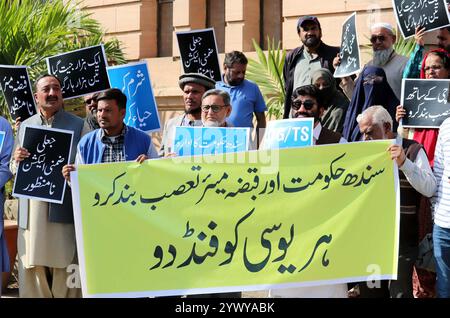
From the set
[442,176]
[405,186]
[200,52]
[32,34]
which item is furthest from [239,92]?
[32,34]

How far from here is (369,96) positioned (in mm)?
7746

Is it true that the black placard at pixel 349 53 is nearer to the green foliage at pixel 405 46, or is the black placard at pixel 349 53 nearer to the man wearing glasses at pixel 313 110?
the green foliage at pixel 405 46

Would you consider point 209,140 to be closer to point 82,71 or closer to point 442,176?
point 442,176

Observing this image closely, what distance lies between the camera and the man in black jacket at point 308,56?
8719 mm

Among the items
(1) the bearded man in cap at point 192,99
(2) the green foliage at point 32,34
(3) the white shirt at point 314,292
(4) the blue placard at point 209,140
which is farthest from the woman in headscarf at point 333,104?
(2) the green foliage at point 32,34

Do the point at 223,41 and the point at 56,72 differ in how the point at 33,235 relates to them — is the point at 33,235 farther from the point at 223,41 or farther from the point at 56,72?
the point at 223,41

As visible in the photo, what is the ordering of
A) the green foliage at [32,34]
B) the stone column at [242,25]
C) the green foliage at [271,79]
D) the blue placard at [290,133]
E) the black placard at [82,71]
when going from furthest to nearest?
the stone column at [242,25] → the green foliage at [32,34] → the green foliage at [271,79] → the black placard at [82,71] → the blue placard at [290,133]

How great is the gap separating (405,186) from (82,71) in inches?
124

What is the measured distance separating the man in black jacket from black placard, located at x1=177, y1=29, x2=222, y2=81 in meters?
0.73

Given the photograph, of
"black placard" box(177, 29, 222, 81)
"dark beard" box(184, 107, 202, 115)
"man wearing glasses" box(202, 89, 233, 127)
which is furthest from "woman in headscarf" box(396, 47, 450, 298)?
"black placard" box(177, 29, 222, 81)

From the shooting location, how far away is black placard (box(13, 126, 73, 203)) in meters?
6.89

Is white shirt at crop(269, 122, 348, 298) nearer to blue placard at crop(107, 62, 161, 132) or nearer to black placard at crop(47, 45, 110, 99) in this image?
blue placard at crop(107, 62, 161, 132)

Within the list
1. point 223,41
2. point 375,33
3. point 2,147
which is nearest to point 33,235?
point 2,147

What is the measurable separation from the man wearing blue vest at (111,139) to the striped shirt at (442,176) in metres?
2.08
